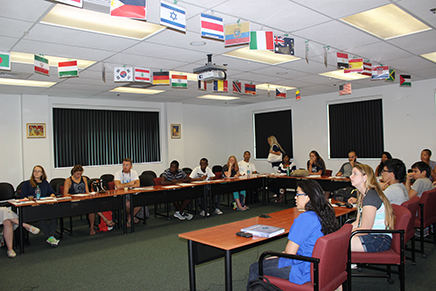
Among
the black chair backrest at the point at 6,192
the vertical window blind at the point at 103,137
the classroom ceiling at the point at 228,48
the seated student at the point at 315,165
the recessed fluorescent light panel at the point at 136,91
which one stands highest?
the recessed fluorescent light panel at the point at 136,91

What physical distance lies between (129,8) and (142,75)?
2888 millimetres

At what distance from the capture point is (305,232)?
7.63 feet

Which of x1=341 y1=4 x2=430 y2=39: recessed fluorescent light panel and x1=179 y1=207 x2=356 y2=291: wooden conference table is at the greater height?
x1=341 y1=4 x2=430 y2=39: recessed fluorescent light panel

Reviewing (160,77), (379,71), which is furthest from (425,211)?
(160,77)

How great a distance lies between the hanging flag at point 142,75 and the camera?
209 inches

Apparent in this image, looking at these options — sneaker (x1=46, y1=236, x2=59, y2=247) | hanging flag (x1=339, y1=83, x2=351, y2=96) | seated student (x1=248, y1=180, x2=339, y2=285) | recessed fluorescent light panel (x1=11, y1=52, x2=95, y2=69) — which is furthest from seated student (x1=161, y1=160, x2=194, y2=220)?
seated student (x1=248, y1=180, x2=339, y2=285)

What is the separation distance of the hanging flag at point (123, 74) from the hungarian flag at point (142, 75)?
0.19m

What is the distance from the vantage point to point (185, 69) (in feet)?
19.1

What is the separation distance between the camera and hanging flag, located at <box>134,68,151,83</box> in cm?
532

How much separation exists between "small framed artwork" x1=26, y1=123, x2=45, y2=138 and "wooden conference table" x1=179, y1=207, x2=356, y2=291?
6.54 m

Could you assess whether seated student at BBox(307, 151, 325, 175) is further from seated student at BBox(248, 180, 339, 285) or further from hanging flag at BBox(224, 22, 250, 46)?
seated student at BBox(248, 180, 339, 285)

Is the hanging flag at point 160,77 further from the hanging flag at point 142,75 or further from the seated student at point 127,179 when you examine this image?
the seated student at point 127,179

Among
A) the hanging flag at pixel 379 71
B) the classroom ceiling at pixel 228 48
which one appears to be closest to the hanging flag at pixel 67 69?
the classroom ceiling at pixel 228 48

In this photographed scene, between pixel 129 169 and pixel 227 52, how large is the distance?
3241 millimetres
